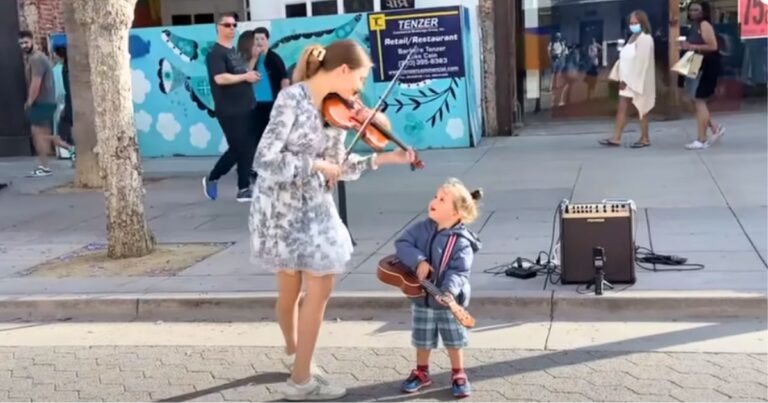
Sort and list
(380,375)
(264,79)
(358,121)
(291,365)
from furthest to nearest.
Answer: (264,79), (291,365), (380,375), (358,121)

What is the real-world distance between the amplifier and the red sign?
245 cm

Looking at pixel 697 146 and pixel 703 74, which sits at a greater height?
pixel 703 74

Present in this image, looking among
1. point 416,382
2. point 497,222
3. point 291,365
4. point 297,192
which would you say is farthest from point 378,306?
point 497,222

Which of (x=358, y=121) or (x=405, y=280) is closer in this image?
(x=358, y=121)

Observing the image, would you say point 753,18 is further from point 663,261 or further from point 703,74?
point 703,74

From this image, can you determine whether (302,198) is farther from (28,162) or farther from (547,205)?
(28,162)

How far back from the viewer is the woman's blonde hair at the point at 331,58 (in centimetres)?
443

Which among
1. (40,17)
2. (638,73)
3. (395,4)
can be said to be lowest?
(638,73)

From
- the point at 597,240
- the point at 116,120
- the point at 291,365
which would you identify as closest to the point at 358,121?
the point at 291,365

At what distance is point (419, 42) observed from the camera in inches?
532

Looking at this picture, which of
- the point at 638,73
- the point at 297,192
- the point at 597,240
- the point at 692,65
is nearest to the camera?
the point at 297,192

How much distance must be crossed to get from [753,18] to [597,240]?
9.37 ft

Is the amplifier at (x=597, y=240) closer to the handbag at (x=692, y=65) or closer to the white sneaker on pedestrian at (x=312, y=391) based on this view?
the white sneaker on pedestrian at (x=312, y=391)

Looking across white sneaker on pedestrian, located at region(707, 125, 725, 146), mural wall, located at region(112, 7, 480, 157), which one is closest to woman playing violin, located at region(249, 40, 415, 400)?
white sneaker on pedestrian, located at region(707, 125, 725, 146)
